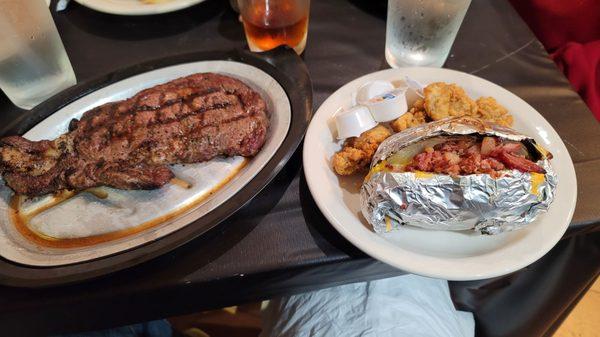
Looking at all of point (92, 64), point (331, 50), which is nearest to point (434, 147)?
point (331, 50)

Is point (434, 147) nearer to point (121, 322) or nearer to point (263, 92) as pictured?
point (263, 92)

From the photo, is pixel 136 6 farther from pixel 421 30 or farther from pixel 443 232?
pixel 443 232

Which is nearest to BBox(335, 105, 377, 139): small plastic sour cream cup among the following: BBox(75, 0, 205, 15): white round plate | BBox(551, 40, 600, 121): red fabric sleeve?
BBox(75, 0, 205, 15): white round plate

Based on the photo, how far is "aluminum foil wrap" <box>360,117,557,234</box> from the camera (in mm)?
716

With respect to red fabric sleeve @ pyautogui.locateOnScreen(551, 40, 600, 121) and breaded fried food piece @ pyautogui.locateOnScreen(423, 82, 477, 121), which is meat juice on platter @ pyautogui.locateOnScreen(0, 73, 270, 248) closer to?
breaded fried food piece @ pyautogui.locateOnScreen(423, 82, 477, 121)

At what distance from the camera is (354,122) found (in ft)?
2.94

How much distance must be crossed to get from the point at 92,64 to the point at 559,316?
1.53 metres

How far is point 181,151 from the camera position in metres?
0.92

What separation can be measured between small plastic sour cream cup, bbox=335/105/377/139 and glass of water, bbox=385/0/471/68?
1.08 ft

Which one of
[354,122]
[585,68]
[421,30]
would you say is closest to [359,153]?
[354,122]

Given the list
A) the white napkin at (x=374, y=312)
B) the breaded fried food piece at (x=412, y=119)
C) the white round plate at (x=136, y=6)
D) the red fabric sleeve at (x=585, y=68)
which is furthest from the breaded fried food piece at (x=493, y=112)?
the white round plate at (x=136, y=6)

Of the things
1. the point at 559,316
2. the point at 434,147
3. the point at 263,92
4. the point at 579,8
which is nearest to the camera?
the point at 434,147

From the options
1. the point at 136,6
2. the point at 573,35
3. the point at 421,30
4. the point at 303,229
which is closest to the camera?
the point at 303,229

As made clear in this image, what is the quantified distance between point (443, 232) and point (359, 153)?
23 centimetres
